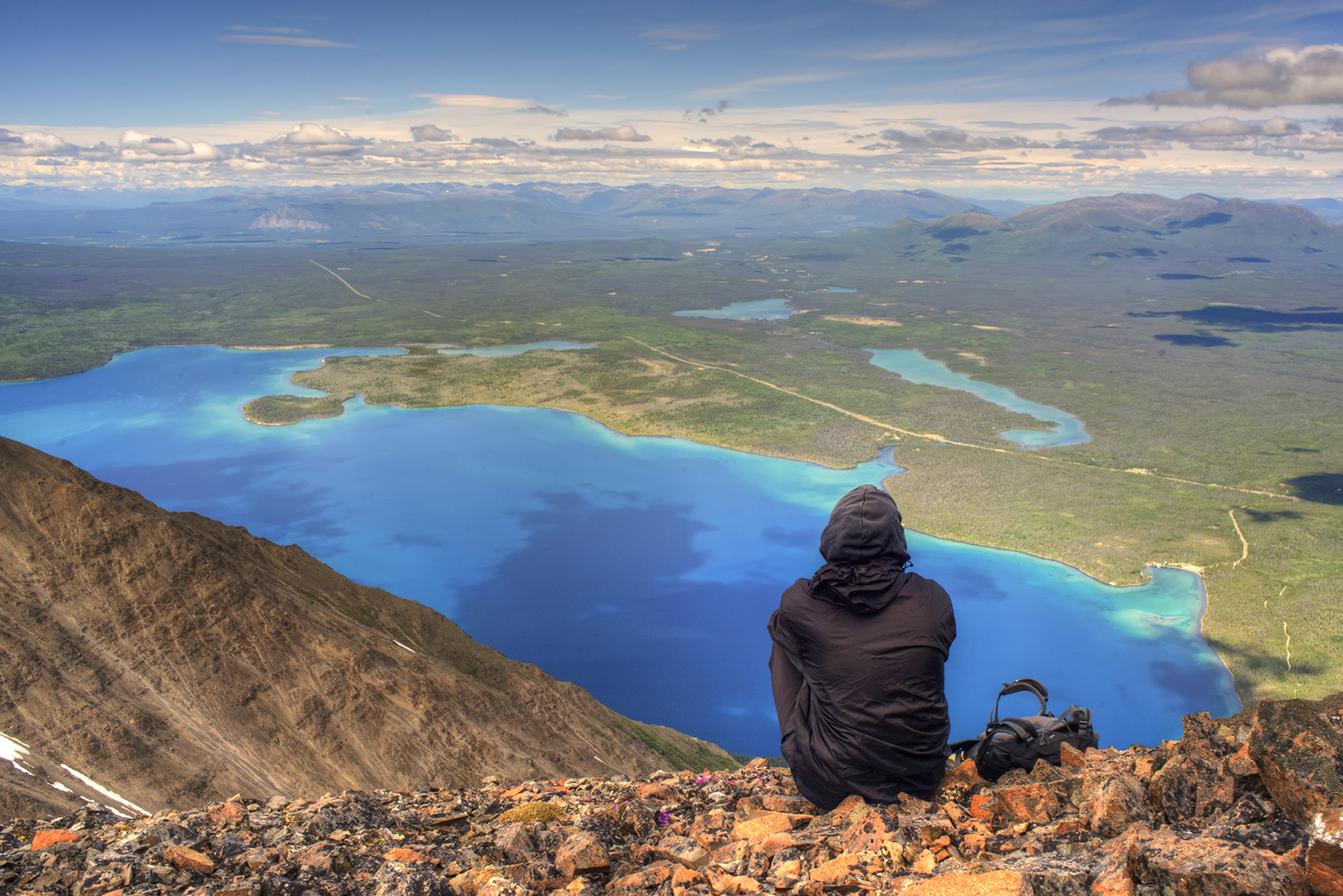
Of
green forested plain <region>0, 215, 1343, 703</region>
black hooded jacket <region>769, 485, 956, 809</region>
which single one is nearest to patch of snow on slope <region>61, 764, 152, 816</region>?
black hooded jacket <region>769, 485, 956, 809</region>

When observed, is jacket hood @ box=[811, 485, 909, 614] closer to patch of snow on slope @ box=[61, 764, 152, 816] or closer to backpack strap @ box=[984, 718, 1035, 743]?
backpack strap @ box=[984, 718, 1035, 743]

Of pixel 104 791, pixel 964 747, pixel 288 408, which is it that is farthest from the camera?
pixel 288 408

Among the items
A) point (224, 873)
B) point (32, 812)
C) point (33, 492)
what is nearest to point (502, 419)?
point (33, 492)

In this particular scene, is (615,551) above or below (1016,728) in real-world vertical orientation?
below

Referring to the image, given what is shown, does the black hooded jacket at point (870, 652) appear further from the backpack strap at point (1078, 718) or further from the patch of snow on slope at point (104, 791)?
the patch of snow on slope at point (104, 791)

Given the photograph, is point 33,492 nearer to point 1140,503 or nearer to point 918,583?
point 918,583

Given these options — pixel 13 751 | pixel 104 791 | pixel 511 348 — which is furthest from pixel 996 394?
pixel 13 751

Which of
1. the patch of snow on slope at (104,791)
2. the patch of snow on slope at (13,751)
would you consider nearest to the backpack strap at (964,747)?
the patch of snow on slope at (104,791)

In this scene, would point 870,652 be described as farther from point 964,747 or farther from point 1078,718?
point 1078,718
